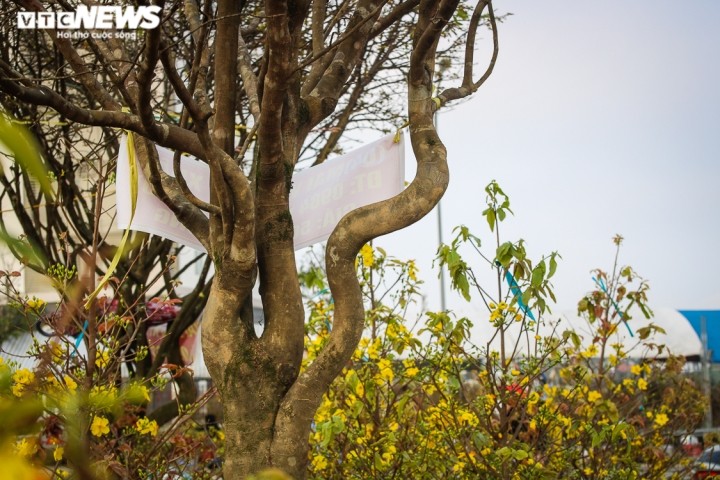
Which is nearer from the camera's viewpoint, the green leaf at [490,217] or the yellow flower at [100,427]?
the yellow flower at [100,427]

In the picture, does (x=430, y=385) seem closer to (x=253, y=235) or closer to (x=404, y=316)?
(x=404, y=316)

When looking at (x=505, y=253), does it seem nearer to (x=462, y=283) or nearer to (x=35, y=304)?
(x=462, y=283)

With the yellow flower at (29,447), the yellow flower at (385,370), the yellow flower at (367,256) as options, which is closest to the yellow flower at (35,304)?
the yellow flower at (385,370)

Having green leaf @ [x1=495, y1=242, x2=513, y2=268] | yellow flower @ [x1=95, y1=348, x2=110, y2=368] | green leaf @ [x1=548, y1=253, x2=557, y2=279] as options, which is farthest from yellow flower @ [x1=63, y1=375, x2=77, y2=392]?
green leaf @ [x1=548, y1=253, x2=557, y2=279]

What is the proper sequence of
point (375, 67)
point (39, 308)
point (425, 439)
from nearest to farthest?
point (39, 308), point (425, 439), point (375, 67)

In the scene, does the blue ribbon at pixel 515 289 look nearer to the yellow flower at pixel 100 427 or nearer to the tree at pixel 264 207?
the tree at pixel 264 207

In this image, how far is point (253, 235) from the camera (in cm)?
344

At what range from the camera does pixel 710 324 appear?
1184 cm

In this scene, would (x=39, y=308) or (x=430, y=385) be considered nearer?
(x=39, y=308)

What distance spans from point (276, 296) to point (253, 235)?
1.23 feet

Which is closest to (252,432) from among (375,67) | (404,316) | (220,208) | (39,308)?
(220,208)

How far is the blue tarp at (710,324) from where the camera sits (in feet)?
38.4

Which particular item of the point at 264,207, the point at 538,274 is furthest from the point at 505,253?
the point at 264,207

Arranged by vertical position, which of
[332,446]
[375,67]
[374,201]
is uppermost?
[375,67]
